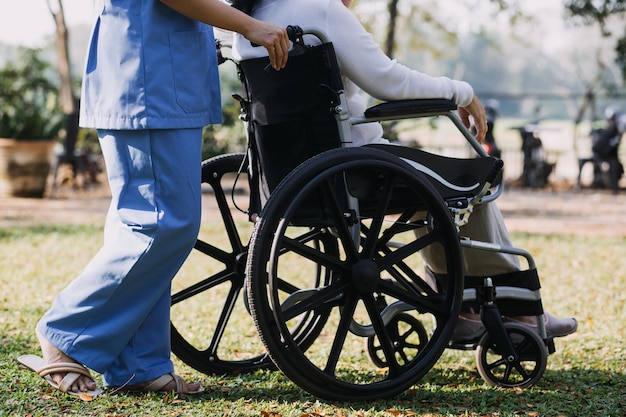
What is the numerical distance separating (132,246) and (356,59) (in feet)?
2.92

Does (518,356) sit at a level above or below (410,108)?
below

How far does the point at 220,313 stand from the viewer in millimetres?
4180

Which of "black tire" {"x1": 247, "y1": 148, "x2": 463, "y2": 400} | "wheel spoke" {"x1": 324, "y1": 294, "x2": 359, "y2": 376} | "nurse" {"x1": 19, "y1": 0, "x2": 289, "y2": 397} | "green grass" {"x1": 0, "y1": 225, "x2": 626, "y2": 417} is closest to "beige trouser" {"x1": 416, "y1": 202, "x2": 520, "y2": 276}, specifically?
"black tire" {"x1": 247, "y1": 148, "x2": 463, "y2": 400}

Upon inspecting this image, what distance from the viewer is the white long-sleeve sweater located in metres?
2.75

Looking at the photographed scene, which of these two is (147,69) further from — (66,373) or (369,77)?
(66,373)

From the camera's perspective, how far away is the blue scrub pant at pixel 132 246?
2.70 metres

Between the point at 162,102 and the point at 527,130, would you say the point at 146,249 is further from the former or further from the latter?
the point at 527,130

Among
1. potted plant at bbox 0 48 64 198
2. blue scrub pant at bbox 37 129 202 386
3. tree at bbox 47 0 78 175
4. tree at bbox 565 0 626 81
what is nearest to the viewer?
blue scrub pant at bbox 37 129 202 386

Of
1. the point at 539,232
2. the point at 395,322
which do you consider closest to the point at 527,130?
the point at 539,232

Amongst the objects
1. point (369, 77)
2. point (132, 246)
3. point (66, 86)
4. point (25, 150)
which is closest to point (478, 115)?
point (369, 77)

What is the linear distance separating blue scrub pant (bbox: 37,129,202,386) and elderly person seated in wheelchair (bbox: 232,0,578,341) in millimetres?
446

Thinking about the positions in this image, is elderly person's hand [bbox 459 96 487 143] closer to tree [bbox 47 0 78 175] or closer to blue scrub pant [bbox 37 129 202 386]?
blue scrub pant [bbox 37 129 202 386]

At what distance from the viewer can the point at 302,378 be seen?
8.64 ft

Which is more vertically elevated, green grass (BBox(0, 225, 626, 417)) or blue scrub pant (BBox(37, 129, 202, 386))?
blue scrub pant (BBox(37, 129, 202, 386))
